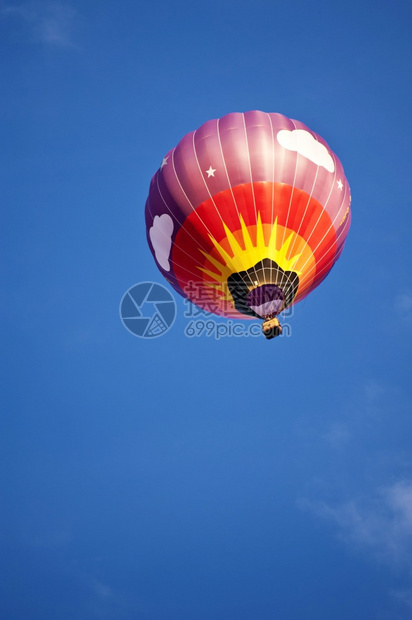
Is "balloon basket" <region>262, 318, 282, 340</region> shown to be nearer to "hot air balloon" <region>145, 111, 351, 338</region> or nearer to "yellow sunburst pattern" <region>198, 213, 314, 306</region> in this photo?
"hot air balloon" <region>145, 111, 351, 338</region>

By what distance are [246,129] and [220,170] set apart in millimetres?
1161

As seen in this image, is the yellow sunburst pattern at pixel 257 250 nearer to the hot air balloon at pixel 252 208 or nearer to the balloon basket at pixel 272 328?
the hot air balloon at pixel 252 208

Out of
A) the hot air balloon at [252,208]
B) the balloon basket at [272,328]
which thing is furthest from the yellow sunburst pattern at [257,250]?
the balloon basket at [272,328]

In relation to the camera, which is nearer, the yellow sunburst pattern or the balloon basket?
the yellow sunburst pattern

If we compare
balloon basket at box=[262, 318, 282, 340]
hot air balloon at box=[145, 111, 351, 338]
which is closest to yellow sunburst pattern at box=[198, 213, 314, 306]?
hot air balloon at box=[145, 111, 351, 338]

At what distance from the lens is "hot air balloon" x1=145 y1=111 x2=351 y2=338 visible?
15.0 m

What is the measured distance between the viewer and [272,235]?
49.5 ft

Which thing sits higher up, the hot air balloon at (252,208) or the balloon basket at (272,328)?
the hot air balloon at (252,208)

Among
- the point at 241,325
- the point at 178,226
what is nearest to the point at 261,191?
the point at 178,226

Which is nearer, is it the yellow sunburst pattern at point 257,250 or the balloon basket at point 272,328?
the yellow sunburst pattern at point 257,250

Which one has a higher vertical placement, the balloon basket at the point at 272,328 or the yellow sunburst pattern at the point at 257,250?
the yellow sunburst pattern at the point at 257,250

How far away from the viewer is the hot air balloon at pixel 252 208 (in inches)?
591

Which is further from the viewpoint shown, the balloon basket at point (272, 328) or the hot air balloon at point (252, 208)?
the balloon basket at point (272, 328)

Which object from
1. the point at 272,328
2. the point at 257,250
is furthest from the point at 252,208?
the point at 272,328
